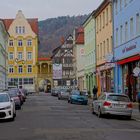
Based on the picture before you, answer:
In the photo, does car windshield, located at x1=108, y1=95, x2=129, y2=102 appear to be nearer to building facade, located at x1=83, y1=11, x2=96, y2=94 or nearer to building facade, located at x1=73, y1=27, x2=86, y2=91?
building facade, located at x1=83, y1=11, x2=96, y2=94

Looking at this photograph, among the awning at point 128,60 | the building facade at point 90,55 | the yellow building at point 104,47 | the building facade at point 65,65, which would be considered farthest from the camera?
the building facade at point 65,65

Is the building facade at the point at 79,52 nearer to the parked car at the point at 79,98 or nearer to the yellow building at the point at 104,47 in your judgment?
the yellow building at the point at 104,47

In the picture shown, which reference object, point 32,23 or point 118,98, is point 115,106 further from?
point 32,23

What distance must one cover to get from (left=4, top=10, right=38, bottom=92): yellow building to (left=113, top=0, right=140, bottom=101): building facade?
7690 centimetres

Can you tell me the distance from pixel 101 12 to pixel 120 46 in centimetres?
1457

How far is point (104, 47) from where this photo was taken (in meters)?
59.6

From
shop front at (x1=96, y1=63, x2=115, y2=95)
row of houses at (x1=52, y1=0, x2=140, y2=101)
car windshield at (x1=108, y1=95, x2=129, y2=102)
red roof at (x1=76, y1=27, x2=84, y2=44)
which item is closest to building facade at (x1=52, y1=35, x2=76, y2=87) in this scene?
red roof at (x1=76, y1=27, x2=84, y2=44)

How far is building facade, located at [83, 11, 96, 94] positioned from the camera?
231ft

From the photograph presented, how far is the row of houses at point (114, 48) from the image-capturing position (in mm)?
42656

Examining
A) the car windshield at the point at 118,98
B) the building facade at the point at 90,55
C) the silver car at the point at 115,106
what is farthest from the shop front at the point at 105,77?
the silver car at the point at 115,106

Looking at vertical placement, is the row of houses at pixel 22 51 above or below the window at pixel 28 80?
above

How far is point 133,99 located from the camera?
1730 inches

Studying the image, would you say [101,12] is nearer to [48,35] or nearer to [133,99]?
[133,99]

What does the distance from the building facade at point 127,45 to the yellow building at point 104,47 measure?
6.20 ft
